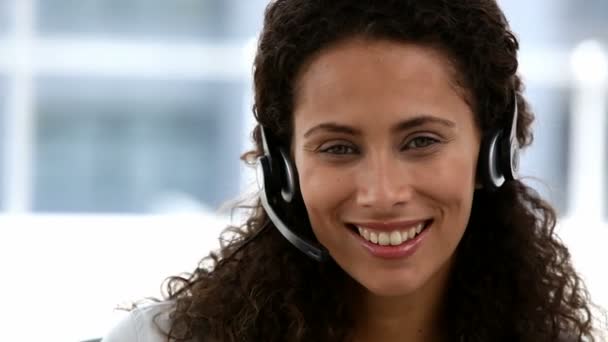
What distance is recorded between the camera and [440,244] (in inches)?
56.4

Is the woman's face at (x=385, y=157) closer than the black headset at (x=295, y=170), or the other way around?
the woman's face at (x=385, y=157)

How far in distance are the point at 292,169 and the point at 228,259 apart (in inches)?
8.5

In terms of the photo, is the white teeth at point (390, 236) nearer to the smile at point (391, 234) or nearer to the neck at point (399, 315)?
the smile at point (391, 234)

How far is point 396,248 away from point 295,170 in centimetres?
19

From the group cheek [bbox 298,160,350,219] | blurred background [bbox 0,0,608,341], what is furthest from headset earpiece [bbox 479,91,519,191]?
blurred background [bbox 0,0,608,341]

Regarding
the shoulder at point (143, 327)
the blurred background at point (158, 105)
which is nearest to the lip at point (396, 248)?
the shoulder at point (143, 327)

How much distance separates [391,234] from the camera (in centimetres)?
140

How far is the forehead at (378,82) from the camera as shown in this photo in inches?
53.6

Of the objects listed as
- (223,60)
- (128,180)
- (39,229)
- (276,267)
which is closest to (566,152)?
(223,60)

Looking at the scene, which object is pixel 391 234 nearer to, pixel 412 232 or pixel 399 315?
pixel 412 232

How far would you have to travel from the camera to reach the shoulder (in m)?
1.55

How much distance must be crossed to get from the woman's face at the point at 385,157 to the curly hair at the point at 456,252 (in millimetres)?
35

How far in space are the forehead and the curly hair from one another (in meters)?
0.02

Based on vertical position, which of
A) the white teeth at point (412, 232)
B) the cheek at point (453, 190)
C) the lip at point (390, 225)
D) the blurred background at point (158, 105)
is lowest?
the white teeth at point (412, 232)
